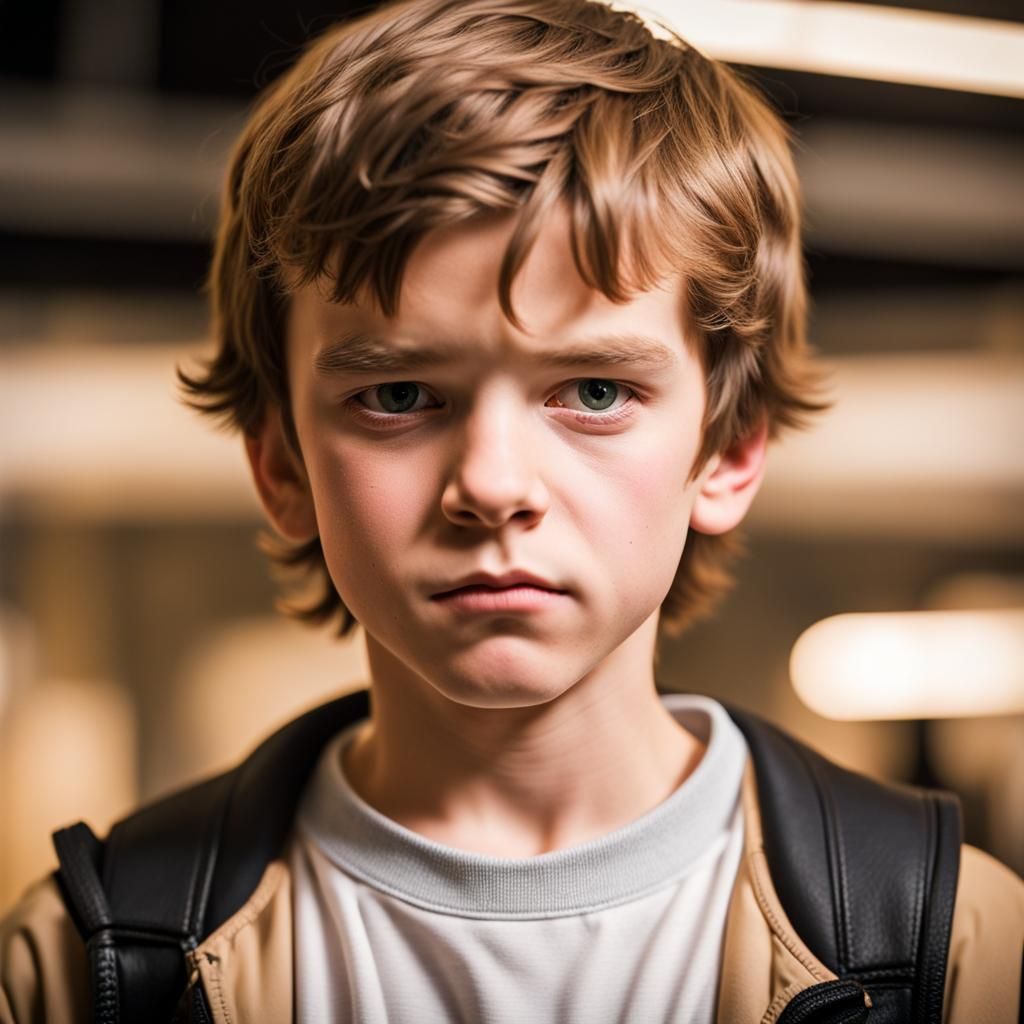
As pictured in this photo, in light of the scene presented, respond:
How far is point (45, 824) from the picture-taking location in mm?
2383

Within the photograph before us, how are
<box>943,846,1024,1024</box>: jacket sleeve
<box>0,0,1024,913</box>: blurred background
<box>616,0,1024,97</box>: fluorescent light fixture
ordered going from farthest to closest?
<box>0,0,1024,913</box>: blurred background < <box>616,0,1024,97</box>: fluorescent light fixture < <box>943,846,1024,1024</box>: jacket sleeve

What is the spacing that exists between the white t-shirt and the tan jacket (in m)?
0.02

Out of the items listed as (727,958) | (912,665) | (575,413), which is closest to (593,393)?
(575,413)

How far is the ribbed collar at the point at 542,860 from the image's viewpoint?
0.96 metres

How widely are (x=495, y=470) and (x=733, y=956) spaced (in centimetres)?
42

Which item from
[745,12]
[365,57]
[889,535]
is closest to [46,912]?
[365,57]

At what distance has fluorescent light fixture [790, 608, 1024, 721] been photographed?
7.51 ft

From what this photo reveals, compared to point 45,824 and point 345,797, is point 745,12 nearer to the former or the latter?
point 345,797

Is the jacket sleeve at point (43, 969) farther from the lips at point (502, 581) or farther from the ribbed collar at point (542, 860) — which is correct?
the lips at point (502, 581)

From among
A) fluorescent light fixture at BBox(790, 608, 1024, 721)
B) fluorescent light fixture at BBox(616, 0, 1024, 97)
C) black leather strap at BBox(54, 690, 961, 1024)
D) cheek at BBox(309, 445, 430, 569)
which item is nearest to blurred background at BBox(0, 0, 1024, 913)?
fluorescent light fixture at BBox(790, 608, 1024, 721)

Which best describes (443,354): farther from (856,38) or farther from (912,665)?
(912,665)

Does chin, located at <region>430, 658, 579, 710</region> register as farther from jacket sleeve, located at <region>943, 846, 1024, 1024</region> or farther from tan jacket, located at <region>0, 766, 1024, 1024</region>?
jacket sleeve, located at <region>943, 846, 1024, 1024</region>

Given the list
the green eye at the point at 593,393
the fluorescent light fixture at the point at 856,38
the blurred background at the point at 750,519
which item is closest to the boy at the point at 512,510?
the green eye at the point at 593,393

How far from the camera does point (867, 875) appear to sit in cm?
95
